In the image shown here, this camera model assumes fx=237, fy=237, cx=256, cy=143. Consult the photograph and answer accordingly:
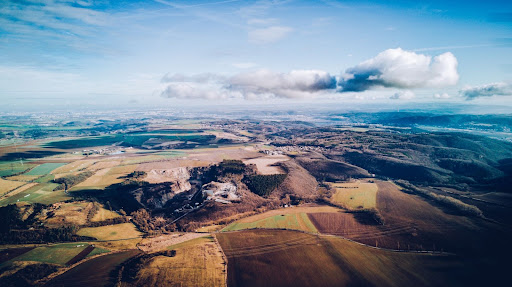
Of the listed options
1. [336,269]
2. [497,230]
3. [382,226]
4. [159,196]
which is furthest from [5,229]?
[497,230]

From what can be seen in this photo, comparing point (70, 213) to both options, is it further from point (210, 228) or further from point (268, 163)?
point (268, 163)

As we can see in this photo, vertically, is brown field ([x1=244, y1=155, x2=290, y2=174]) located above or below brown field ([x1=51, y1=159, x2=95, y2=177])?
above

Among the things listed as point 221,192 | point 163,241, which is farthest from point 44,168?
point 163,241

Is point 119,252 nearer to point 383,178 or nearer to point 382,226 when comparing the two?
point 382,226

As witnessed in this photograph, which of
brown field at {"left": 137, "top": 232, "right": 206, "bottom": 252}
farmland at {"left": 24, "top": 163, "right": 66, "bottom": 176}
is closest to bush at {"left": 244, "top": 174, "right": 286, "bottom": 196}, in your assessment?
brown field at {"left": 137, "top": 232, "right": 206, "bottom": 252}

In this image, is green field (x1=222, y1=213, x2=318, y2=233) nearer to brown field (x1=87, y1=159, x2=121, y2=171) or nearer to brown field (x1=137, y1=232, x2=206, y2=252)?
brown field (x1=137, y1=232, x2=206, y2=252)

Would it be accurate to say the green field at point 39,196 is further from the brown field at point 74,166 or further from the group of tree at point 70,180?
the brown field at point 74,166

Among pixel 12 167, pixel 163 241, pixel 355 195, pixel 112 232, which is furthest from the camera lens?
pixel 12 167
